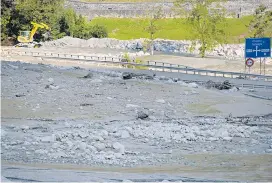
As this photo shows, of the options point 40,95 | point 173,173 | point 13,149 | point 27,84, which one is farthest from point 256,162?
point 27,84

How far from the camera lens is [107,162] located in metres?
A: 17.8

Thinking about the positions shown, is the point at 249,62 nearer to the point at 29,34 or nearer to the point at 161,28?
the point at 29,34

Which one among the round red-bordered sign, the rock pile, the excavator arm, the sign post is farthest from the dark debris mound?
the excavator arm

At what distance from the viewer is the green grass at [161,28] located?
129750mm

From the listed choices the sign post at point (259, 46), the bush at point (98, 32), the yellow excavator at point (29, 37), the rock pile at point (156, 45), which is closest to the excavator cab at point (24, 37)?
the yellow excavator at point (29, 37)

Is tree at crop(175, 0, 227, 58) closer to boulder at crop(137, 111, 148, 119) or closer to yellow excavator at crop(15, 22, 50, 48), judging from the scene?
yellow excavator at crop(15, 22, 50, 48)

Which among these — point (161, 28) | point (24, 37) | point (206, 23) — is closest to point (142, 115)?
point (206, 23)

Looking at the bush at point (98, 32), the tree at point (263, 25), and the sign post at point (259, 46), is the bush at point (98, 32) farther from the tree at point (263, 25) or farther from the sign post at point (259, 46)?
the sign post at point (259, 46)

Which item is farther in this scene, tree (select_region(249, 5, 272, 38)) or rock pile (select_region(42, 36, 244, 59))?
rock pile (select_region(42, 36, 244, 59))

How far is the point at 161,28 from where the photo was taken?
423 feet

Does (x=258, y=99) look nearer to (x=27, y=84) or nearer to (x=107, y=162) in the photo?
(x=27, y=84)

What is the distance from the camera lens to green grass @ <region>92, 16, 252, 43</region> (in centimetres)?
12975

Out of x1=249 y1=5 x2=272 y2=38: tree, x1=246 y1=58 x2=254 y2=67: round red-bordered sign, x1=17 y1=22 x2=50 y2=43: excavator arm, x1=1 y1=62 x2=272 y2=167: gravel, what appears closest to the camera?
x1=1 y1=62 x2=272 y2=167: gravel

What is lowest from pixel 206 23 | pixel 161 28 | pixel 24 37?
pixel 161 28
